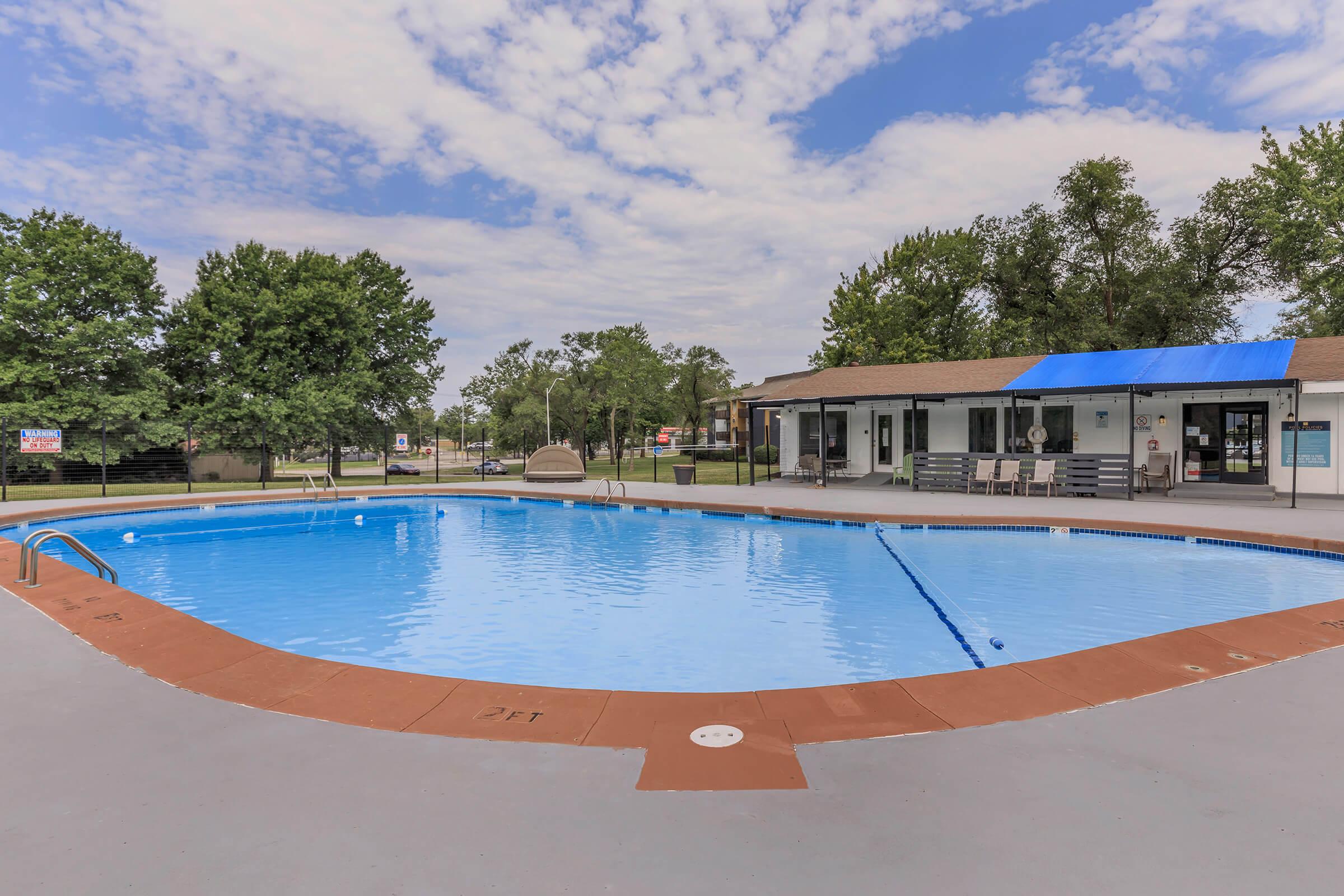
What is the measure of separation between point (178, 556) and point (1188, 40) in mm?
28872

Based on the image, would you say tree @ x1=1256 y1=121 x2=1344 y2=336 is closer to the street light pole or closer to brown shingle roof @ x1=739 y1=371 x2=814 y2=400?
brown shingle roof @ x1=739 y1=371 x2=814 y2=400

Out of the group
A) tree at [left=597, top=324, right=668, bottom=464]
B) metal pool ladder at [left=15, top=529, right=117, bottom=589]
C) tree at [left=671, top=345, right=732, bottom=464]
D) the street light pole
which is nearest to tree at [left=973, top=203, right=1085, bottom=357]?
tree at [left=597, top=324, right=668, bottom=464]

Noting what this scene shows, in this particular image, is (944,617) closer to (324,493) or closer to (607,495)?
(607,495)

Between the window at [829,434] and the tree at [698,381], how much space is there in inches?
1185

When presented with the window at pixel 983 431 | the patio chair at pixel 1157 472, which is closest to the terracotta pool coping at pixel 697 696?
the patio chair at pixel 1157 472

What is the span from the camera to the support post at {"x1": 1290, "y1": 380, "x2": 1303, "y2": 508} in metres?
12.9

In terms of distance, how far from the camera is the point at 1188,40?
765 inches

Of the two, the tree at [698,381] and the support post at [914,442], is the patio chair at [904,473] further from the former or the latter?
the tree at [698,381]

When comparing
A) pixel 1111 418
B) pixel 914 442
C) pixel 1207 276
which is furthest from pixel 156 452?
pixel 1207 276

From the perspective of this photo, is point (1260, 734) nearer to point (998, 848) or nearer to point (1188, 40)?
point (998, 848)

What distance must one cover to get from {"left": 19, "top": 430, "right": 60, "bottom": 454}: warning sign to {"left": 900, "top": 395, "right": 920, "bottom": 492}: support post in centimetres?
2357

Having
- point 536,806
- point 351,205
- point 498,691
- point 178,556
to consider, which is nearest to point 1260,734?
point 536,806

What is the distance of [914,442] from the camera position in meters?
18.5

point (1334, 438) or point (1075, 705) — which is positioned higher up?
point (1334, 438)
